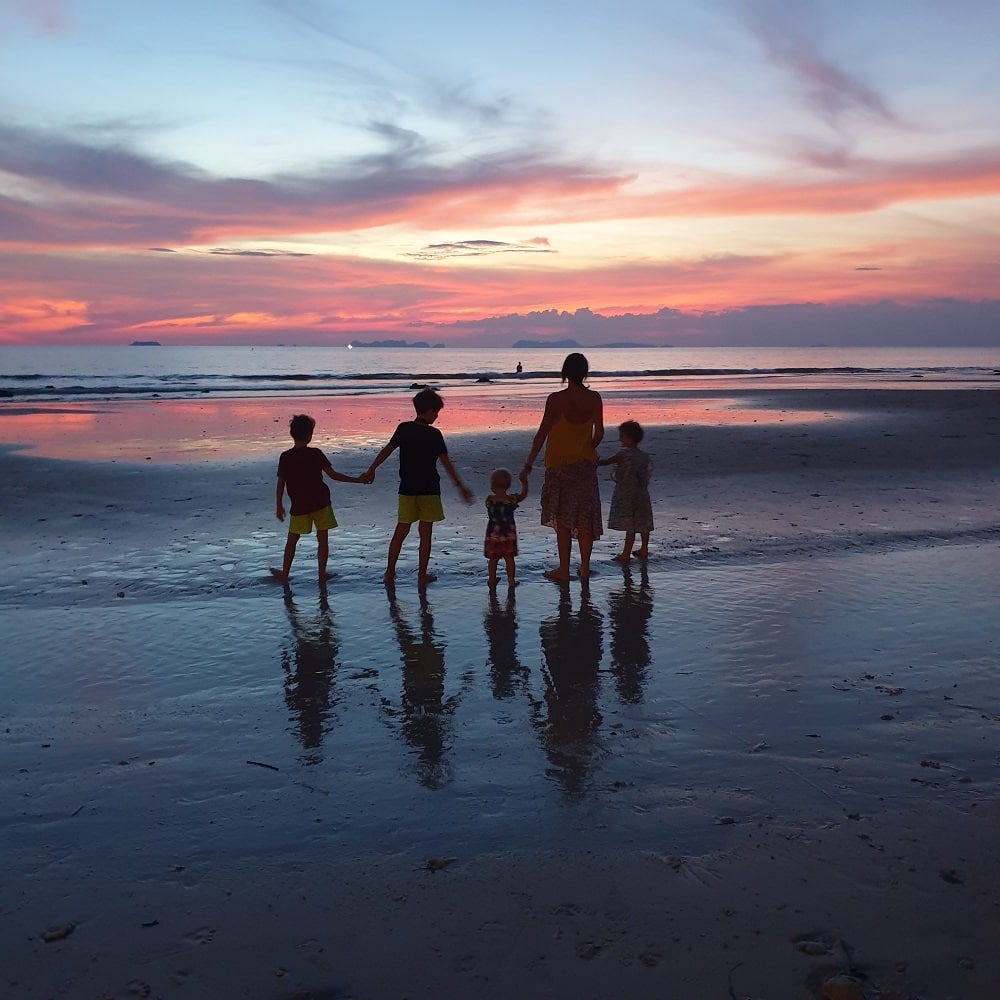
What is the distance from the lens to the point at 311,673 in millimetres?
5984

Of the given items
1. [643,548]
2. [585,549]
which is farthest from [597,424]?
[643,548]

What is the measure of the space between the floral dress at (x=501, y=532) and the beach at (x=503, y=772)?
38cm

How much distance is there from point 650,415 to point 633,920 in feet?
89.6

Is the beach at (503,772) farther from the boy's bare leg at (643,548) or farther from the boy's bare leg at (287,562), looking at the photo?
the boy's bare leg at (643,548)

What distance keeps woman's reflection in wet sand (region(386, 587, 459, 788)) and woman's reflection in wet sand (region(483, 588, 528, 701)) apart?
0.36 metres

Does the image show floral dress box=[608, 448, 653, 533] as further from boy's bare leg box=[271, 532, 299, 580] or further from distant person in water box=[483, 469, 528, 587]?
boy's bare leg box=[271, 532, 299, 580]

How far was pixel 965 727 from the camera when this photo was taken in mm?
4949

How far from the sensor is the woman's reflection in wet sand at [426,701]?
14.9 feet

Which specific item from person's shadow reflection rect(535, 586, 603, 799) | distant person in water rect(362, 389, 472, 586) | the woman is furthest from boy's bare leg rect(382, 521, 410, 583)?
person's shadow reflection rect(535, 586, 603, 799)

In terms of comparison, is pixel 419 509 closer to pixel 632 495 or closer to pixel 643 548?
pixel 632 495

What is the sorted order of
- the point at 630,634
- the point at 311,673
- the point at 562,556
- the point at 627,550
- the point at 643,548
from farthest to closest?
the point at 643,548 < the point at 627,550 < the point at 562,556 < the point at 630,634 < the point at 311,673

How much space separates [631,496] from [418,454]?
2.57 metres

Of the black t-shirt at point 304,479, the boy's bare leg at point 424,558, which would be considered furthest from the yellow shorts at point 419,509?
the black t-shirt at point 304,479

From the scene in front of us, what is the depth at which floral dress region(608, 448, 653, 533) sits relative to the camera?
9734 mm
